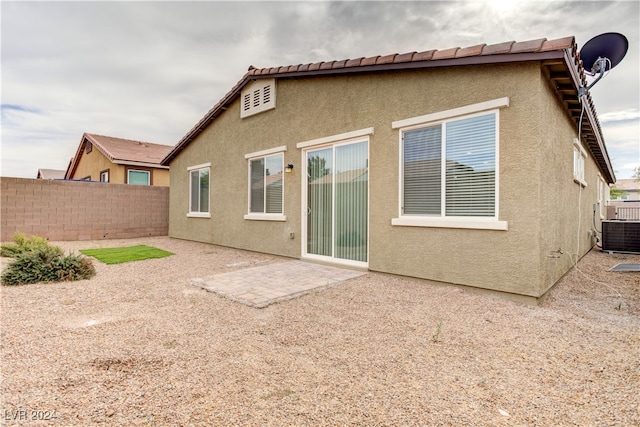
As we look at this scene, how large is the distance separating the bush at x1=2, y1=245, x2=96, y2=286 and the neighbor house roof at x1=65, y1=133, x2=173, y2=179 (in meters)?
10.8

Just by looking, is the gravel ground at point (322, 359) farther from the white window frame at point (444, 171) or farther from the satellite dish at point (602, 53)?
the satellite dish at point (602, 53)

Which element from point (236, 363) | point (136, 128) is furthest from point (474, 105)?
point (136, 128)

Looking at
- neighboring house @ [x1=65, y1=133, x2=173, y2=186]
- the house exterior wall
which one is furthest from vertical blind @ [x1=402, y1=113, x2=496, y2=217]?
neighboring house @ [x1=65, y1=133, x2=173, y2=186]

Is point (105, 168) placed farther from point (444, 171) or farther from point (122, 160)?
point (444, 171)

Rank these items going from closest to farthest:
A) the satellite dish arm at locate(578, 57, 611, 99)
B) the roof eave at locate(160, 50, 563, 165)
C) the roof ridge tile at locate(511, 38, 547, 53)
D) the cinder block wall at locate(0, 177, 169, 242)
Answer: the roof ridge tile at locate(511, 38, 547, 53) < the roof eave at locate(160, 50, 563, 165) < the satellite dish arm at locate(578, 57, 611, 99) < the cinder block wall at locate(0, 177, 169, 242)

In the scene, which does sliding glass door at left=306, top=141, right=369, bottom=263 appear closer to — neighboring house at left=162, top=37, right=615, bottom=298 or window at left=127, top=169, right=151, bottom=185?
neighboring house at left=162, top=37, right=615, bottom=298

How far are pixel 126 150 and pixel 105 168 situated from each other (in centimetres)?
178

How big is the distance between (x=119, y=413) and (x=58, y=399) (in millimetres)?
568

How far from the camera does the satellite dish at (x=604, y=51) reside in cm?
536

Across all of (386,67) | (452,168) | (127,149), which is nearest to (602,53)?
(452,168)

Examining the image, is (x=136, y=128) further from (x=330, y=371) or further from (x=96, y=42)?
(x=330, y=371)

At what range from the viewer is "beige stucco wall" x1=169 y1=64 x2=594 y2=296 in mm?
4652

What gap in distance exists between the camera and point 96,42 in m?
10.4

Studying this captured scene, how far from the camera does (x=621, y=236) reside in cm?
973
